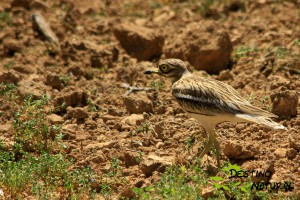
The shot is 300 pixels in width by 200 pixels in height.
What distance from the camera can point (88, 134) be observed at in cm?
709

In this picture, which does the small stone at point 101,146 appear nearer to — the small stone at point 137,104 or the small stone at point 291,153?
the small stone at point 137,104

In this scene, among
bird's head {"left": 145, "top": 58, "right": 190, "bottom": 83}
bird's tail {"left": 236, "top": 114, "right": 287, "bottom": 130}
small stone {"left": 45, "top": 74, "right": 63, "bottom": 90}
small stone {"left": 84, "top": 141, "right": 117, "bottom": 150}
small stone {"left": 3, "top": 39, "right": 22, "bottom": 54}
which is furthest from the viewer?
small stone {"left": 3, "top": 39, "right": 22, "bottom": 54}

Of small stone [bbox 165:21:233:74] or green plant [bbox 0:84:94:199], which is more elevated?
small stone [bbox 165:21:233:74]

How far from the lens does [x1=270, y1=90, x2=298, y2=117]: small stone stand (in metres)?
6.93

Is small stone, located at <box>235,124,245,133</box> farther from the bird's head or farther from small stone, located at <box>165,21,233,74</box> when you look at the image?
small stone, located at <box>165,21,233,74</box>

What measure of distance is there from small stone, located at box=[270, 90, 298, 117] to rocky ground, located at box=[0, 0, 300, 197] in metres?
0.01

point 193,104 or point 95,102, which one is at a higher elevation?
point 193,104

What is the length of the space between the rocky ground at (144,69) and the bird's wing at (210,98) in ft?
1.48

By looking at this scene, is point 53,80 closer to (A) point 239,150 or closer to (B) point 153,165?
(B) point 153,165

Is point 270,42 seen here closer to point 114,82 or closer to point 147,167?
point 114,82

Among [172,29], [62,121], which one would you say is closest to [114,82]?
[62,121]

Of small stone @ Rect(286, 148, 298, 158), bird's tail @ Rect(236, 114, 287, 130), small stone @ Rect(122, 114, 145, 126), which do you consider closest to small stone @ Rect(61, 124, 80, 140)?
small stone @ Rect(122, 114, 145, 126)

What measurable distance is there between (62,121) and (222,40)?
253 centimetres

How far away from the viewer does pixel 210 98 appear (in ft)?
20.8
